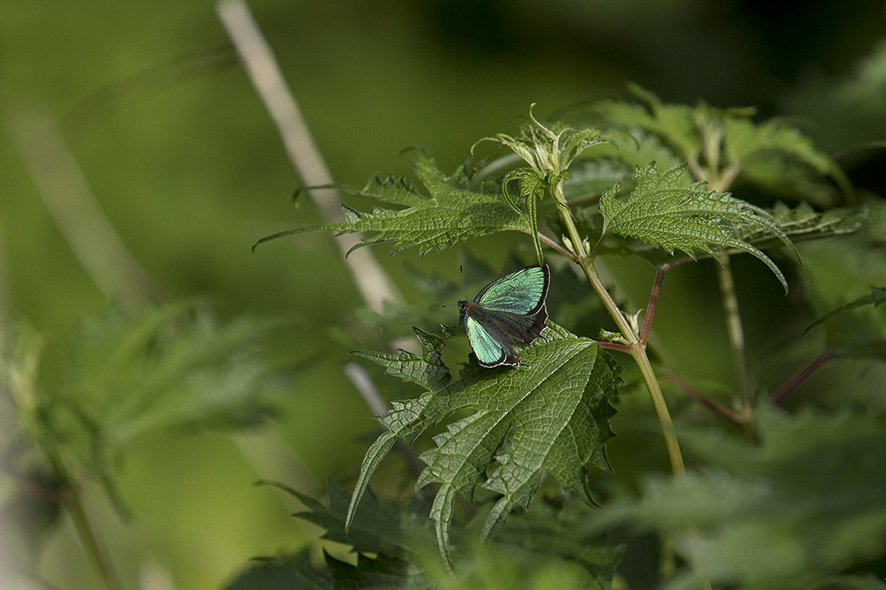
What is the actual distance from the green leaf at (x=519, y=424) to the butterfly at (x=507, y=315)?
0.09 ft

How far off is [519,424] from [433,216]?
0.54ft

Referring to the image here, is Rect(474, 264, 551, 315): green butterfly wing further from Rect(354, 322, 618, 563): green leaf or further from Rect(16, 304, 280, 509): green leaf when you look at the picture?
Rect(16, 304, 280, 509): green leaf

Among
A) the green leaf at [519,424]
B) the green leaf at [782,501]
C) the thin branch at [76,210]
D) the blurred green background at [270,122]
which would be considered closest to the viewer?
the green leaf at [782,501]

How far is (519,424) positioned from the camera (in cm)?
50

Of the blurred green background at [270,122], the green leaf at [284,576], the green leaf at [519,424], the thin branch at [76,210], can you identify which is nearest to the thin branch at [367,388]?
the green leaf at [284,576]

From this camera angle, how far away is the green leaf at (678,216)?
490 mm

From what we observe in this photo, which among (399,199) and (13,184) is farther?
(13,184)

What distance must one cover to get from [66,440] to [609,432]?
78 cm

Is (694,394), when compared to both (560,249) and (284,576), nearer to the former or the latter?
(560,249)

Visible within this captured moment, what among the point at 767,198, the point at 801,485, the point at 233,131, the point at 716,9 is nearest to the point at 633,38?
the point at 716,9

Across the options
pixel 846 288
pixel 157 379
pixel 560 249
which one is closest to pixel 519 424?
pixel 560 249

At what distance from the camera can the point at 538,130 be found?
0.57m

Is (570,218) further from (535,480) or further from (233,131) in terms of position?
(233,131)

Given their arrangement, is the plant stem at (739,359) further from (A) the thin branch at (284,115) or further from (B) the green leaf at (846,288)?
(A) the thin branch at (284,115)
